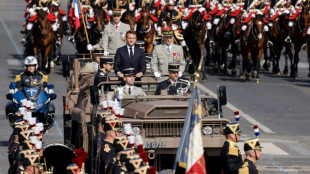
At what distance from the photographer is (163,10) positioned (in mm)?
38281

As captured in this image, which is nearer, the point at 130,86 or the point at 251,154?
the point at 251,154

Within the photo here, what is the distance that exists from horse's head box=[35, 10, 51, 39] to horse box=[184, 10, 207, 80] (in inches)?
207

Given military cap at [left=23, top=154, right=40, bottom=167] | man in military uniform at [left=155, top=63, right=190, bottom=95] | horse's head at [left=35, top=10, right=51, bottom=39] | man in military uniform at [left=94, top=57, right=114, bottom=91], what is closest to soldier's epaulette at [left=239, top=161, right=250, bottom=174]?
military cap at [left=23, top=154, right=40, bottom=167]

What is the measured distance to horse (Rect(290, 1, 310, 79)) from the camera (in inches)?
1633

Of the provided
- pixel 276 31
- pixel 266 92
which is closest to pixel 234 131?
pixel 266 92

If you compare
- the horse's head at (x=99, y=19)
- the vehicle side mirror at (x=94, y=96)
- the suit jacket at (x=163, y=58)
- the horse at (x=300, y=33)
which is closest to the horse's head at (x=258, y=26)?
the horse at (x=300, y=33)

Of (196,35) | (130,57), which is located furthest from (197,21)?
(130,57)

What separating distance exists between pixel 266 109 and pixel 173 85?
12992 mm

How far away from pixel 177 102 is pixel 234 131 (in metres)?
3.42

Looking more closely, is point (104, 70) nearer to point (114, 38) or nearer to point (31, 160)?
point (114, 38)

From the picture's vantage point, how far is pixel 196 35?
40.5m

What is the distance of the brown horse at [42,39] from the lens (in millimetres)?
39812

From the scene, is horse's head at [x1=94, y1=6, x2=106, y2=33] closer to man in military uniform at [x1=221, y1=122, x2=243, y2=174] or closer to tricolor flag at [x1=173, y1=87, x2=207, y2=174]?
man in military uniform at [x1=221, y1=122, x2=243, y2=174]

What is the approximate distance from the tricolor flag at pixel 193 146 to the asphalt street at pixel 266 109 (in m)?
8.77
